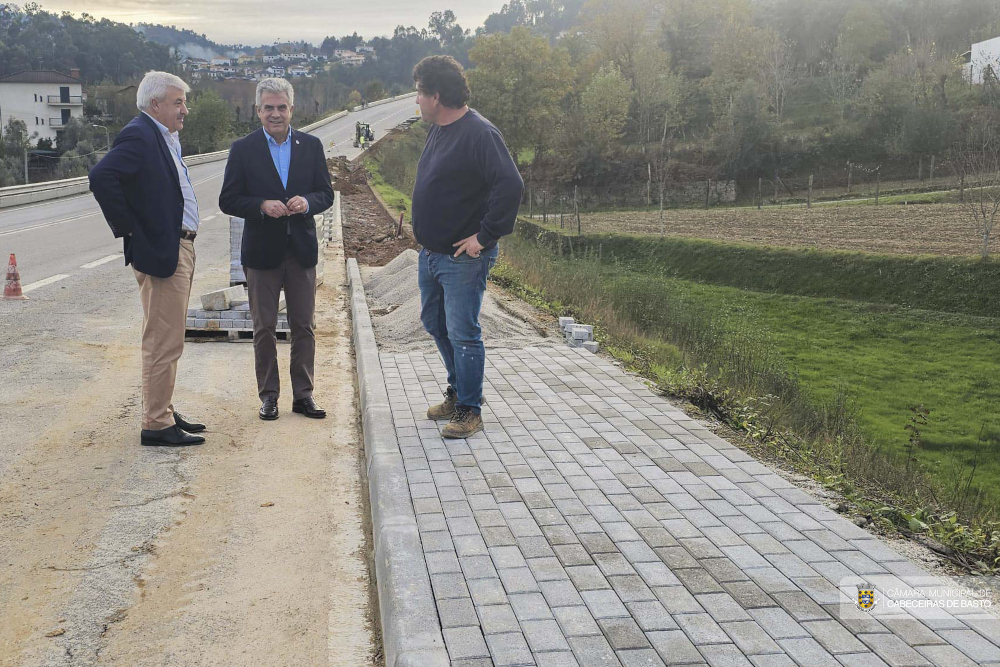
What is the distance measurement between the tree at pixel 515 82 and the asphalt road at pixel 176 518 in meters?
51.4

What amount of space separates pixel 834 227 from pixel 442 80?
29573 mm

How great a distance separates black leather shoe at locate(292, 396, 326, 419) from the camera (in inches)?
253

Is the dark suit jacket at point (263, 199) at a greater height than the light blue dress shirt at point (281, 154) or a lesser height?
lesser

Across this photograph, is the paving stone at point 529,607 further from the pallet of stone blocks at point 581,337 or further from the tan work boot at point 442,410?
the pallet of stone blocks at point 581,337

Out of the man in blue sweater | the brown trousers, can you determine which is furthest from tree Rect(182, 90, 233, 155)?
the man in blue sweater

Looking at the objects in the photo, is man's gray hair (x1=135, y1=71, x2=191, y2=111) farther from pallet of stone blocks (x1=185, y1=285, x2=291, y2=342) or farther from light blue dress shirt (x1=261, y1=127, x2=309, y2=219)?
pallet of stone blocks (x1=185, y1=285, x2=291, y2=342)

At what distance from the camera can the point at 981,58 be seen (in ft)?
199

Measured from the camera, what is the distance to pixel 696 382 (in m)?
7.04

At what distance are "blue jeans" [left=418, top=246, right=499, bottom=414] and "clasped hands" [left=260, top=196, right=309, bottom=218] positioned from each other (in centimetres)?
94

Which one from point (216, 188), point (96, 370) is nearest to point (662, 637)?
point (96, 370)

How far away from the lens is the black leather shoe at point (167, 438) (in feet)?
18.4

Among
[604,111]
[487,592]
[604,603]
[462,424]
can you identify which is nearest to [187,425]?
[462,424]

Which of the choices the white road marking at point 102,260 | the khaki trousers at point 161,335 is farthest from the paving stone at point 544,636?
the white road marking at point 102,260

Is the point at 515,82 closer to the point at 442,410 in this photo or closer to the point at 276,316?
the point at 276,316
